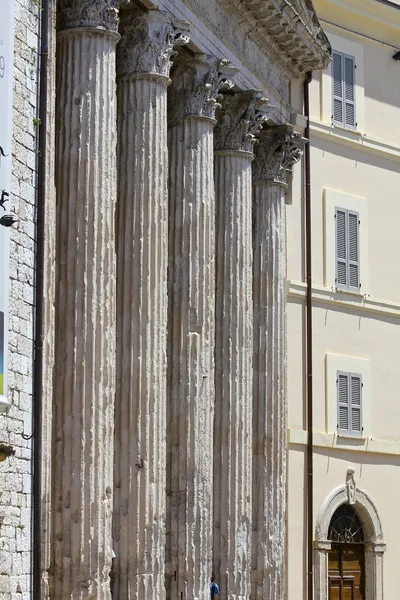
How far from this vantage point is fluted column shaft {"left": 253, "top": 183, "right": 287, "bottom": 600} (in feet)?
94.9

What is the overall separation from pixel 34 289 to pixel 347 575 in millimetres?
13808

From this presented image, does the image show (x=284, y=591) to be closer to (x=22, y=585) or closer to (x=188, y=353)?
(x=188, y=353)

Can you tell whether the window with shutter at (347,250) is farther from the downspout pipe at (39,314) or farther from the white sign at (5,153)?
the white sign at (5,153)

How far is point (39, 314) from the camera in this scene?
65.5 ft

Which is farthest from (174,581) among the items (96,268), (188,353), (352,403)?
(352,403)

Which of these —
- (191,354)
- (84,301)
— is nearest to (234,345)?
(191,354)

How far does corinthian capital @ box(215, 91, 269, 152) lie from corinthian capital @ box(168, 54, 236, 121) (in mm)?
1787

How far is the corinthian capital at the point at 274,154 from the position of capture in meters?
30.6

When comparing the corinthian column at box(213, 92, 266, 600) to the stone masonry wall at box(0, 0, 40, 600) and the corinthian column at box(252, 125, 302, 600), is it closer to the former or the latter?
the corinthian column at box(252, 125, 302, 600)

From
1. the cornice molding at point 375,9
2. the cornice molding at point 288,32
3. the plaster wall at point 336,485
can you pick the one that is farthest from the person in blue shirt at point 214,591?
the cornice molding at point 375,9

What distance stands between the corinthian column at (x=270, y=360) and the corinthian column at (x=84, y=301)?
7238 millimetres

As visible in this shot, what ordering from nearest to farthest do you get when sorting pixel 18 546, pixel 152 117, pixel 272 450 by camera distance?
pixel 18 546 → pixel 152 117 → pixel 272 450

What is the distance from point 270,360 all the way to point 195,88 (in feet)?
17.6

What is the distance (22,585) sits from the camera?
1936 centimetres
